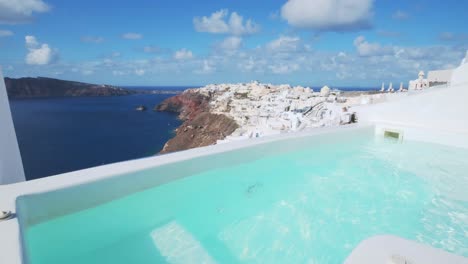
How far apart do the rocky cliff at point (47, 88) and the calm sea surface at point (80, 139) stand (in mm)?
1782

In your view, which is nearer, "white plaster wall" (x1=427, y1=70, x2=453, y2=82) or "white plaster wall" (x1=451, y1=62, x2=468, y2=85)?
"white plaster wall" (x1=451, y1=62, x2=468, y2=85)

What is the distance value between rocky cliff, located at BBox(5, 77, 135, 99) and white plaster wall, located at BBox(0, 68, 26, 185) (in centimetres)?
3721

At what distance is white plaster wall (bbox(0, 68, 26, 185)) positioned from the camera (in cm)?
199

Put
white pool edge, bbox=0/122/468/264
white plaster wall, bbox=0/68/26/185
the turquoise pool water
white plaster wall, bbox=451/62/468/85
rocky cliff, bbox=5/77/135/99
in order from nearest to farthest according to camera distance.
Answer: white pool edge, bbox=0/122/468/264
the turquoise pool water
white plaster wall, bbox=0/68/26/185
white plaster wall, bbox=451/62/468/85
rocky cliff, bbox=5/77/135/99

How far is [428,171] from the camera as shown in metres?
3.50

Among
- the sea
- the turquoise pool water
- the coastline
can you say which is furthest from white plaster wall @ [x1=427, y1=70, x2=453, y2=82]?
the sea

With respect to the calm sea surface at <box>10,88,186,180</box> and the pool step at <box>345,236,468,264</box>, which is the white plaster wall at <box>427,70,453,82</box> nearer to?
the calm sea surface at <box>10,88,186,180</box>

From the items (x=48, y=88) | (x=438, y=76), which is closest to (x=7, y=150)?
(x=438, y=76)


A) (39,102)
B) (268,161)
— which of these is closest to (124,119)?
(39,102)

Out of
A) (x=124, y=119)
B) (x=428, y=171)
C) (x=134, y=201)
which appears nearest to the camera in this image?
(x=134, y=201)

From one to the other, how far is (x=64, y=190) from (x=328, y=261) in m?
1.95

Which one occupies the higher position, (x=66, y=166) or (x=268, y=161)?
(x=268, y=161)

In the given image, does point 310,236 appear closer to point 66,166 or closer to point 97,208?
point 97,208

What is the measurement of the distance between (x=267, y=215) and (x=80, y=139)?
31633 mm
